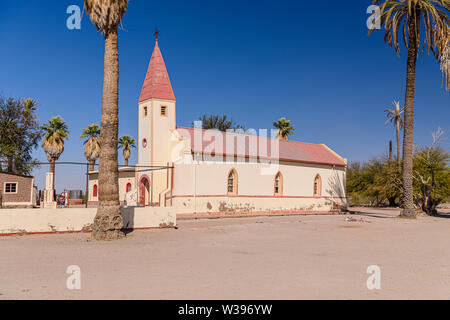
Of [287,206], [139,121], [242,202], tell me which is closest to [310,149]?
[287,206]

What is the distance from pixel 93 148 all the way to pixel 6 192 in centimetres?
1412

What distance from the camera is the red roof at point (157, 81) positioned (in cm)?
3042

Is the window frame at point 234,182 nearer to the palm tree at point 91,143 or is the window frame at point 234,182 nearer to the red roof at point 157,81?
the red roof at point 157,81

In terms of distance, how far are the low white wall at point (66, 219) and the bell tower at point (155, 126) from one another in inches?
408

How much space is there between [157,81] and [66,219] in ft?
54.4

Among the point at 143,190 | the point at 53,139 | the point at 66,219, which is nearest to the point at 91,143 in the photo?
the point at 53,139

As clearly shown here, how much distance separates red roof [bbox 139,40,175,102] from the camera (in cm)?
3042

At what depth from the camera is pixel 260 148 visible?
34531 millimetres

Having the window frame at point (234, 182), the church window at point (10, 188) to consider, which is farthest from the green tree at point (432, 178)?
the church window at point (10, 188)

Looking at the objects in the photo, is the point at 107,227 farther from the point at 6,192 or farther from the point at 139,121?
the point at 6,192

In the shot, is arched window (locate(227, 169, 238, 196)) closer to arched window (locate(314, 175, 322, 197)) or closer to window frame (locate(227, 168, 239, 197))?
window frame (locate(227, 168, 239, 197))

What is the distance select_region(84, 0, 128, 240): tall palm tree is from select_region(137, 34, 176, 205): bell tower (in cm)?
1373

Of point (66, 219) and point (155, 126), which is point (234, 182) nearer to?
point (155, 126)

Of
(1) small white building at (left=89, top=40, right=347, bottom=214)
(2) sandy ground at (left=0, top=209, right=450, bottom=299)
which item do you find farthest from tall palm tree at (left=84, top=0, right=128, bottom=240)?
(1) small white building at (left=89, top=40, right=347, bottom=214)
